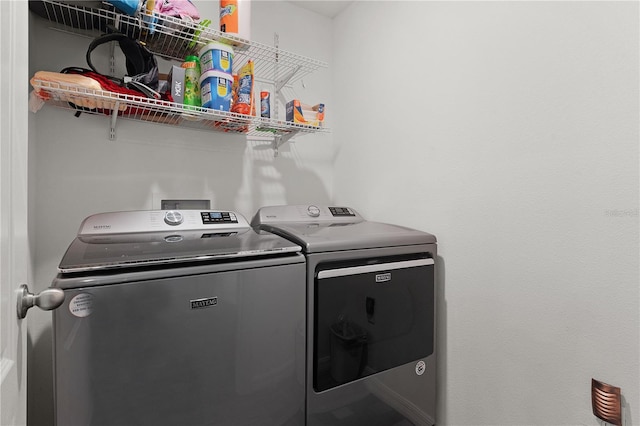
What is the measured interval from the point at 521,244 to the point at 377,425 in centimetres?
92

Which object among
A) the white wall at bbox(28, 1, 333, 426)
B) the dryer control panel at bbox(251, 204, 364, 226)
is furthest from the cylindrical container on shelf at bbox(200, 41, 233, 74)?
the dryer control panel at bbox(251, 204, 364, 226)

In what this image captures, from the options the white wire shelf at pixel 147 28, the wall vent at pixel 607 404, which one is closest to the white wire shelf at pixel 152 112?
the white wire shelf at pixel 147 28

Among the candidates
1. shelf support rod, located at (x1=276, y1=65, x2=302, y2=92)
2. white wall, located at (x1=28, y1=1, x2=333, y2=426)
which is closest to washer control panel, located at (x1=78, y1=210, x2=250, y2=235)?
white wall, located at (x1=28, y1=1, x2=333, y2=426)

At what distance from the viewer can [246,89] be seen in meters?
1.48

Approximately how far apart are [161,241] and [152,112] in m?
0.68

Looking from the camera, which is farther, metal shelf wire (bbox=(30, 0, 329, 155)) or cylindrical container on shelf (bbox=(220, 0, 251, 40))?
cylindrical container on shelf (bbox=(220, 0, 251, 40))

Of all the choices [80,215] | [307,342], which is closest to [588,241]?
[307,342]

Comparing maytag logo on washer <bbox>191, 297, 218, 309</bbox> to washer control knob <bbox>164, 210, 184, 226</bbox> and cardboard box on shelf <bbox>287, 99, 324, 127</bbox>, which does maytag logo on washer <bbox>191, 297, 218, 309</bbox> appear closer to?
washer control knob <bbox>164, 210, 184, 226</bbox>

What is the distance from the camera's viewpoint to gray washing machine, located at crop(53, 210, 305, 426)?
2.75 feet

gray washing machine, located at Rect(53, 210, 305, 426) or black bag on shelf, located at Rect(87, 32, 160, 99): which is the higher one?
black bag on shelf, located at Rect(87, 32, 160, 99)

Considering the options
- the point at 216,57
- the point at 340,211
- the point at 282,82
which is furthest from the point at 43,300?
the point at 282,82

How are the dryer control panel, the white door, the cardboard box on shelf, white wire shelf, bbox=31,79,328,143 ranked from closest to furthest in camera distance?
the white door < white wire shelf, bbox=31,79,328,143 < the dryer control panel < the cardboard box on shelf

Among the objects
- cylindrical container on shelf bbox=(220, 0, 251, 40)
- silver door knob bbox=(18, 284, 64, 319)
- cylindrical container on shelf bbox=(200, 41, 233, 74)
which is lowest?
silver door knob bbox=(18, 284, 64, 319)

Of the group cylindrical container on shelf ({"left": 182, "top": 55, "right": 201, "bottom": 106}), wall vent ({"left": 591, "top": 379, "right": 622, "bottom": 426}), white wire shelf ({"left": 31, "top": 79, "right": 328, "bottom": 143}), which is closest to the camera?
wall vent ({"left": 591, "top": 379, "right": 622, "bottom": 426})
